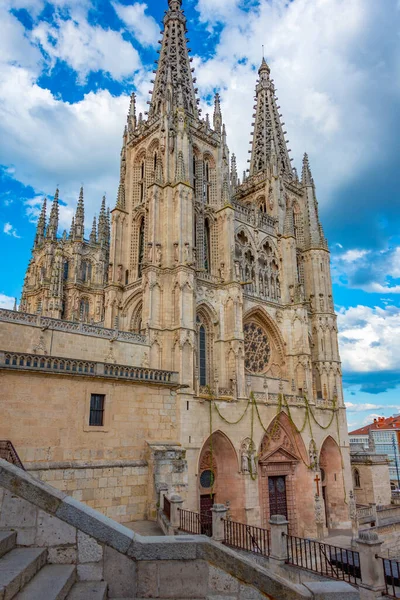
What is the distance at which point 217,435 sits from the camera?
73.3 feet

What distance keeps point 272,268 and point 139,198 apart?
35.4 ft

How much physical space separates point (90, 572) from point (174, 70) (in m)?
34.8

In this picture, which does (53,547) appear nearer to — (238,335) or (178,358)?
(178,358)

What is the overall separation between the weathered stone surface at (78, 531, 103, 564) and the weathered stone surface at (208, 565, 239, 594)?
1.40m

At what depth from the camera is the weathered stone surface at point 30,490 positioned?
555 centimetres

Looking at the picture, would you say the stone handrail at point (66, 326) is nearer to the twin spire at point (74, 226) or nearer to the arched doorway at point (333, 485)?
the arched doorway at point (333, 485)

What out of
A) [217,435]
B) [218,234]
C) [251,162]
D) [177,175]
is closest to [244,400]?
[217,435]

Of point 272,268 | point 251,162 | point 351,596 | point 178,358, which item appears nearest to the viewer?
point 351,596

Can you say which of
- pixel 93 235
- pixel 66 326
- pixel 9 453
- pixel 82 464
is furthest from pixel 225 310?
pixel 93 235

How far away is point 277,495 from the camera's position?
82.7ft

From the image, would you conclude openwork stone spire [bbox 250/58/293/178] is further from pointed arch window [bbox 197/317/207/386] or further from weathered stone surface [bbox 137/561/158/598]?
weathered stone surface [bbox 137/561/158/598]

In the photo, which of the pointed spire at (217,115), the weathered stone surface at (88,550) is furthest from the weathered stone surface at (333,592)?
the pointed spire at (217,115)

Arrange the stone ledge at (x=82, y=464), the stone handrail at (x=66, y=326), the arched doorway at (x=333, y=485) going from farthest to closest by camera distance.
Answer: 1. the arched doorway at (x=333, y=485)
2. the stone handrail at (x=66, y=326)
3. the stone ledge at (x=82, y=464)

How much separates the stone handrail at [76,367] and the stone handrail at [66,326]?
534 centimetres
